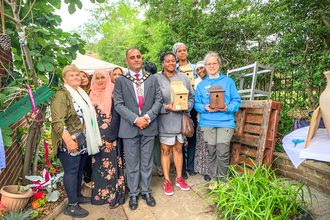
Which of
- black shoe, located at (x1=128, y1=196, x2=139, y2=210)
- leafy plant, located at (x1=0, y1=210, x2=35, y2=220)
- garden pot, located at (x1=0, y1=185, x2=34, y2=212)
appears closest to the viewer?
leafy plant, located at (x1=0, y1=210, x2=35, y2=220)

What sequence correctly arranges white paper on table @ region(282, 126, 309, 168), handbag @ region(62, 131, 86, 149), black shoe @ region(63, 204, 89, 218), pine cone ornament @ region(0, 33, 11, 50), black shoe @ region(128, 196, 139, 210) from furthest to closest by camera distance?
black shoe @ region(128, 196, 139, 210) → black shoe @ region(63, 204, 89, 218) → handbag @ region(62, 131, 86, 149) → pine cone ornament @ region(0, 33, 11, 50) → white paper on table @ region(282, 126, 309, 168)

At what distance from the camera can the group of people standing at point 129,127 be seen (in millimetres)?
2568

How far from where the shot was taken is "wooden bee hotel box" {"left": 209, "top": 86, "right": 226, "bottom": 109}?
279 centimetres

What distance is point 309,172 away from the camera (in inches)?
121

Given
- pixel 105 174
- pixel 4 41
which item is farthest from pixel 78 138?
pixel 4 41

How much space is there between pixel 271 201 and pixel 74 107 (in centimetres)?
245

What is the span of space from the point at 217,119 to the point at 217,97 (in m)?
0.33

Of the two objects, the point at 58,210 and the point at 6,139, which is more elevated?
the point at 6,139

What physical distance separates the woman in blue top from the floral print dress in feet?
4.48

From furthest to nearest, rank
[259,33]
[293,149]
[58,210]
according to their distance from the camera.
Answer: [259,33] → [58,210] → [293,149]

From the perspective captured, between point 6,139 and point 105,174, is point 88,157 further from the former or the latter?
Answer: point 6,139

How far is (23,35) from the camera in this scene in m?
2.21

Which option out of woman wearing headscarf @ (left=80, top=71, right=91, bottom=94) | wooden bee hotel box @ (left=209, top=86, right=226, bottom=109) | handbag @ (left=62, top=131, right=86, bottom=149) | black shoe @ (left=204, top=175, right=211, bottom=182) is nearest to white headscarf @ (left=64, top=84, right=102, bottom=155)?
handbag @ (left=62, top=131, right=86, bottom=149)

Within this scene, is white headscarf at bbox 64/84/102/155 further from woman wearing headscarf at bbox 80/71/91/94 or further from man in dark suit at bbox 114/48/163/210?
woman wearing headscarf at bbox 80/71/91/94
